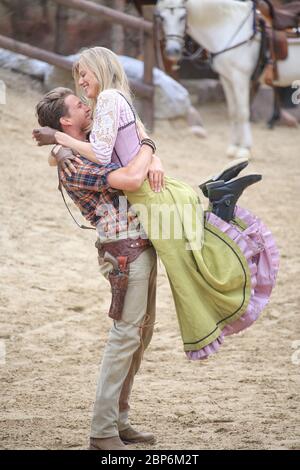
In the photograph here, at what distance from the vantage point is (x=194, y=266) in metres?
3.16

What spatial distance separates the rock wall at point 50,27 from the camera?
11359mm

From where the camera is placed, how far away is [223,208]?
10.8 feet

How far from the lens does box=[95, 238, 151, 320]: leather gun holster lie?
3160 millimetres

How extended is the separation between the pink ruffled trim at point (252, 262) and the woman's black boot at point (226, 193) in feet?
0.13

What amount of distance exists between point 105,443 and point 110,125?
1.14m

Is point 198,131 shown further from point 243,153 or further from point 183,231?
point 183,231

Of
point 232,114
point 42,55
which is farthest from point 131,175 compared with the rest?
point 232,114

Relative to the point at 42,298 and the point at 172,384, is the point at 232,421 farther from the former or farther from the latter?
the point at 42,298

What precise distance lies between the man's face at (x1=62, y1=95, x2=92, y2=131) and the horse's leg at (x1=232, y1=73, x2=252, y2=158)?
672 centimetres

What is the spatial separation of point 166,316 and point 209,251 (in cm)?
236

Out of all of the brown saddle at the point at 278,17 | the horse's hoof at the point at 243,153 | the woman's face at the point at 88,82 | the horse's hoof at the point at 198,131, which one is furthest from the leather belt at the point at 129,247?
the horse's hoof at the point at 198,131

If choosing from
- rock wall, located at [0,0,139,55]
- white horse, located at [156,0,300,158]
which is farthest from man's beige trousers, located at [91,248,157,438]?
rock wall, located at [0,0,139,55]
